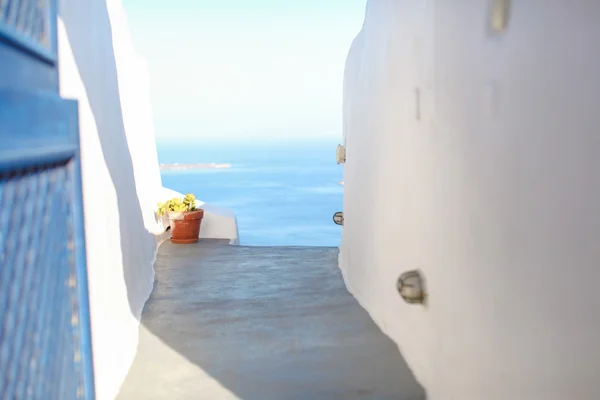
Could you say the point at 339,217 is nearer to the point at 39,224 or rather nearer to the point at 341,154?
the point at 341,154

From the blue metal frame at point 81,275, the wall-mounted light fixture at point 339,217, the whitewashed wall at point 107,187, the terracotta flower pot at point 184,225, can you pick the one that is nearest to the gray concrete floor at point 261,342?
the whitewashed wall at point 107,187

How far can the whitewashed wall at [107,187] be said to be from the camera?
2482mm

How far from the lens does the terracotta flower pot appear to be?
6.73 meters

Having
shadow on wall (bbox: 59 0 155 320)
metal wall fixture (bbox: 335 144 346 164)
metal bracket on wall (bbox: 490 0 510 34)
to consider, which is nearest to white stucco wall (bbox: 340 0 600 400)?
metal bracket on wall (bbox: 490 0 510 34)

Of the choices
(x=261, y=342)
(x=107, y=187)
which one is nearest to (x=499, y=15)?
(x=107, y=187)

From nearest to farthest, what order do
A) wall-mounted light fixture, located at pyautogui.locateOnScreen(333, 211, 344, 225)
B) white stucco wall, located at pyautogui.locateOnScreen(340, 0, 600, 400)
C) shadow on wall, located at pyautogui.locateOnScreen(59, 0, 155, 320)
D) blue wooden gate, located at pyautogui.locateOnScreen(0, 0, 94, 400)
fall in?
white stucco wall, located at pyautogui.locateOnScreen(340, 0, 600, 400) → blue wooden gate, located at pyautogui.locateOnScreen(0, 0, 94, 400) → shadow on wall, located at pyautogui.locateOnScreen(59, 0, 155, 320) → wall-mounted light fixture, located at pyautogui.locateOnScreen(333, 211, 344, 225)

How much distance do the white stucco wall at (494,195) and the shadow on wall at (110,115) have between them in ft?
4.93

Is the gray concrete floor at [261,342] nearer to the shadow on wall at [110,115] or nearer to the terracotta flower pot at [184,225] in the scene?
the shadow on wall at [110,115]

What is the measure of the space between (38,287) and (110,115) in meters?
2.06

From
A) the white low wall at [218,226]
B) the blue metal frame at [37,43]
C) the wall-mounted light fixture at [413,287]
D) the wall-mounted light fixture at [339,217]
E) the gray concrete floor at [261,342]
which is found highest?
the blue metal frame at [37,43]

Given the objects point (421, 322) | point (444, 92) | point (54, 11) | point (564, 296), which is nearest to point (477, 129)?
point (444, 92)

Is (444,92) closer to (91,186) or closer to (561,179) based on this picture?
(561,179)

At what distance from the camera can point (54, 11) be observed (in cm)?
206

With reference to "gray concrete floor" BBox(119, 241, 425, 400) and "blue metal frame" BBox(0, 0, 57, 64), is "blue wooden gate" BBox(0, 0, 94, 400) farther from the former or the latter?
"gray concrete floor" BBox(119, 241, 425, 400)
